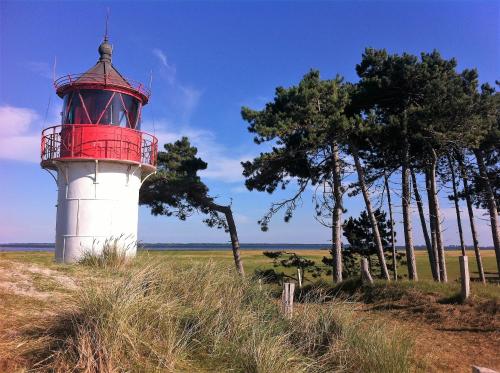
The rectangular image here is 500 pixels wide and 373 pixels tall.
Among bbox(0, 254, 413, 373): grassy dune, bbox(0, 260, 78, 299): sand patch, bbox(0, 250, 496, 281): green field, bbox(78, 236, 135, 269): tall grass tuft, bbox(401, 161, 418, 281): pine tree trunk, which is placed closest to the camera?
bbox(0, 254, 413, 373): grassy dune

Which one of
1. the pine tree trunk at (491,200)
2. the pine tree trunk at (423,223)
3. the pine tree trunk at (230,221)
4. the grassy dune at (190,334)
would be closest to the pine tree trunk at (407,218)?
the pine tree trunk at (423,223)

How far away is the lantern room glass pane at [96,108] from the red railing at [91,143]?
0.23 metres

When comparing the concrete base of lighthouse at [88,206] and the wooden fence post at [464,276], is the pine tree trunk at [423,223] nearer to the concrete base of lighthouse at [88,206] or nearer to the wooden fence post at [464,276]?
the wooden fence post at [464,276]

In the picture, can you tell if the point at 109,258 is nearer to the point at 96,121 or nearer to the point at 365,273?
the point at 96,121

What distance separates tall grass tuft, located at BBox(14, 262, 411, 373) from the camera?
502 cm

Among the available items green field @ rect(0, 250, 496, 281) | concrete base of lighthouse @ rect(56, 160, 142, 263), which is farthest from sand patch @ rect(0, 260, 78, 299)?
concrete base of lighthouse @ rect(56, 160, 142, 263)

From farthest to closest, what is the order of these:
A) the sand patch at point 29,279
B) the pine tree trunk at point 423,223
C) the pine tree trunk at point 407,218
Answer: the pine tree trunk at point 423,223 < the pine tree trunk at point 407,218 < the sand patch at point 29,279

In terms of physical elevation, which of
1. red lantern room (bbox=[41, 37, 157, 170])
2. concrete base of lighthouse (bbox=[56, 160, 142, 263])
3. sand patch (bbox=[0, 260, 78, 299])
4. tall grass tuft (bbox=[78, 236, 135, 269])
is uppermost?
red lantern room (bbox=[41, 37, 157, 170])

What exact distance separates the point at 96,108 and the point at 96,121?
0.41 m

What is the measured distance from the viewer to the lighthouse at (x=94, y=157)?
13844mm

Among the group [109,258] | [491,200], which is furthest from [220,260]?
[491,200]

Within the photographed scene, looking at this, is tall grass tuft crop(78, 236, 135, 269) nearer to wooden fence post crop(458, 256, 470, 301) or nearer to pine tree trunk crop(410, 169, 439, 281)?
wooden fence post crop(458, 256, 470, 301)

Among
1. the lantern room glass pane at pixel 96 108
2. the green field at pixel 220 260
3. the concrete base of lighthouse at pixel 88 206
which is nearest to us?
the green field at pixel 220 260

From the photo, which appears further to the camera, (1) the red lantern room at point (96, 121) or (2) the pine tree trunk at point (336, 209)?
(2) the pine tree trunk at point (336, 209)
